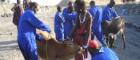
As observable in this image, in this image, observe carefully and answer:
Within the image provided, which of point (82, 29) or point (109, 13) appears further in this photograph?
point (109, 13)

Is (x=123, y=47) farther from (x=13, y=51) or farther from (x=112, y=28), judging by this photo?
(x=112, y=28)

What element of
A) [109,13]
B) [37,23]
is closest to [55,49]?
[37,23]

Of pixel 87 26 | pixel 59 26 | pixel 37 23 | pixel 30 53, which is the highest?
pixel 37 23

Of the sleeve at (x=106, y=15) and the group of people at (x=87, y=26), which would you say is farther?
the sleeve at (x=106, y=15)

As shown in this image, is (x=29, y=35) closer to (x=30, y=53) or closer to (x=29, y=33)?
(x=29, y=33)

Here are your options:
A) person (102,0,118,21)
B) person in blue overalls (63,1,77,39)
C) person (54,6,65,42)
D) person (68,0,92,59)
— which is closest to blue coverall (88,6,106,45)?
person in blue overalls (63,1,77,39)

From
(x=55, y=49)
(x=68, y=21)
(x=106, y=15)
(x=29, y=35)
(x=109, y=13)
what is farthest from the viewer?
(x=109, y=13)

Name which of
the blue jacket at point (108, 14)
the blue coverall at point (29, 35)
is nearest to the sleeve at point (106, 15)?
the blue jacket at point (108, 14)

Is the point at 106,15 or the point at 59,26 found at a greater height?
the point at 106,15

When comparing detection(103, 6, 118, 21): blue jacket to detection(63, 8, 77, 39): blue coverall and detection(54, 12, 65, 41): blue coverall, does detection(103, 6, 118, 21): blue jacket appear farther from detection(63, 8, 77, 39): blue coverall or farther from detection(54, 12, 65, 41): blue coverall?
detection(54, 12, 65, 41): blue coverall

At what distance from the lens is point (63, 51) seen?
1091cm

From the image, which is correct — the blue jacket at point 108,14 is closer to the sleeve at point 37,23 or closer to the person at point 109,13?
the person at point 109,13

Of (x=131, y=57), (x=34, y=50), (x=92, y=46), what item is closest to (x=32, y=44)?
(x=34, y=50)

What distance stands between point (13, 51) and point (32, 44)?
8746 mm
